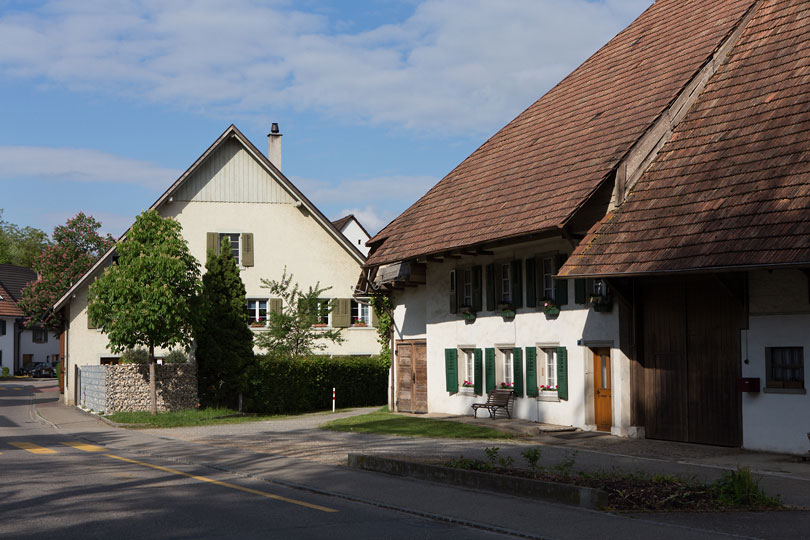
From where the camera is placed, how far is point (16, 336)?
77.6m

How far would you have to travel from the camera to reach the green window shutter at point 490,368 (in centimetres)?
2564

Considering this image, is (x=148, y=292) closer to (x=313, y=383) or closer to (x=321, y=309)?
(x=313, y=383)

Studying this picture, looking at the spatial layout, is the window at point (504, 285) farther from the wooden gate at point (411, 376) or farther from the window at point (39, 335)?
the window at point (39, 335)

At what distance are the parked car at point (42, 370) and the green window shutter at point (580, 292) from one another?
202 ft

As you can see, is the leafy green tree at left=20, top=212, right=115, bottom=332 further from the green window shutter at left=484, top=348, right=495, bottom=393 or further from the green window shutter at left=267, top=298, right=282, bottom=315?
the green window shutter at left=484, top=348, right=495, bottom=393

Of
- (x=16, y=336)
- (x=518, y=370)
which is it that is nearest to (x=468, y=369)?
(x=518, y=370)

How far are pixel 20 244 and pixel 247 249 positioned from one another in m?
81.5

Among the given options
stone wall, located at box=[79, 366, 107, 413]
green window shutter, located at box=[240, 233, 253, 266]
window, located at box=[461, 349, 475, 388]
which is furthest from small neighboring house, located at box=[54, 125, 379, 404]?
window, located at box=[461, 349, 475, 388]

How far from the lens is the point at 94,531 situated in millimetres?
9984

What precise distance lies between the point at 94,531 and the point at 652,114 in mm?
15958

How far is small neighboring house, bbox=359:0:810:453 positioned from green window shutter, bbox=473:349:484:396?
0.22 feet

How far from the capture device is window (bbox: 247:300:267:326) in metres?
40.2

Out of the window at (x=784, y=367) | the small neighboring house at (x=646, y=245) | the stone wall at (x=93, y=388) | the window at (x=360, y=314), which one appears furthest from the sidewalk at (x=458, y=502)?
the window at (x=360, y=314)

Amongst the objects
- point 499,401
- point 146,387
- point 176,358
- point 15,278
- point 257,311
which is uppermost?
point 15,278
